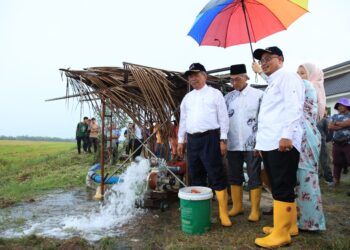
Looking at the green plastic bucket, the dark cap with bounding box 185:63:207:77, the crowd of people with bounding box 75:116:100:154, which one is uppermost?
the dark cap with bounding box 185:63:207:77

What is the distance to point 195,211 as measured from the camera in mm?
3805

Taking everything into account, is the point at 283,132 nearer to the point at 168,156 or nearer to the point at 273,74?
the point at 273,74

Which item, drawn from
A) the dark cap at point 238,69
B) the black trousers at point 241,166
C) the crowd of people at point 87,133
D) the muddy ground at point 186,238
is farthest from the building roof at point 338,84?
the crowd of people at point 87,133

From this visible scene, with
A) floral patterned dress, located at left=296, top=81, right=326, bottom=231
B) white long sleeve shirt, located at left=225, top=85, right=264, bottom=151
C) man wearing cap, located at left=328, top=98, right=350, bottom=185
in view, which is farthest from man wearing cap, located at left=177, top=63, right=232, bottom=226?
man wearing cap, located at left=328, top=98, right=350, bottom=185

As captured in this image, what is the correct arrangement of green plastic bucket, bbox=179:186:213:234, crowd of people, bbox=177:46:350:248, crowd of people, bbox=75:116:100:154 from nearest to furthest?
crowd of people, bbox=177:46:350:248
green plastic bucket, bbox=179:186:213:234
crowd of people, bbox=75:116:100:154

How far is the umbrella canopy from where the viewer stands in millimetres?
4219

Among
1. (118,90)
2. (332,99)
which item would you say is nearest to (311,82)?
(118,90)

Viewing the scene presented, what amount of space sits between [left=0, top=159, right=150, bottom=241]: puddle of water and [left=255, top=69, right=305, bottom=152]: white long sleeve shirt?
2.15 metres

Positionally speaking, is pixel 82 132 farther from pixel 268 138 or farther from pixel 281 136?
pixel 281 136

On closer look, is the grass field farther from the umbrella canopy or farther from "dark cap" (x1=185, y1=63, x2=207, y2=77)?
the umbrella canopy

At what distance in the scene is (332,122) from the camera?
7043 millimetres

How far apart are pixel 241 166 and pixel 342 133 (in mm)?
3706

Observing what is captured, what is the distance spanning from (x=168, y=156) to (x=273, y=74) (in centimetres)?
299

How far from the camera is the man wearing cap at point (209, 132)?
4078 mm
